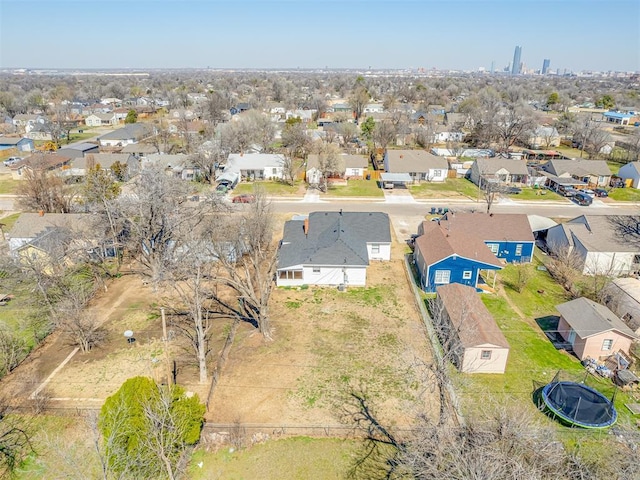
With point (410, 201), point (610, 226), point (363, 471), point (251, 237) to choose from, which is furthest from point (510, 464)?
point (410, 201)

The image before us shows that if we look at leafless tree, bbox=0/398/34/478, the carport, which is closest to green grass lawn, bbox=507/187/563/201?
the carport

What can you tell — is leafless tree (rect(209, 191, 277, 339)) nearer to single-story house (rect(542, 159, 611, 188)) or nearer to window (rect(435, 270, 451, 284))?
window (rect(435, 270, 451, 284))

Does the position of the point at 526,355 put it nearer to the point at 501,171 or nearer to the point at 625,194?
the point at 501,171

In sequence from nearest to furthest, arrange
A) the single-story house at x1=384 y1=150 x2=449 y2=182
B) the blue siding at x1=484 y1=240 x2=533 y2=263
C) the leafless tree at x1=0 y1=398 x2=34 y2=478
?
1. the leafless tree at x1=0 y1=398 x2=34 y2=478
2. the blue siding at x1=484 y1=240 x2=533 y2=263
3. the single-story house at x1=384 y1=150 x2=449 y2=182

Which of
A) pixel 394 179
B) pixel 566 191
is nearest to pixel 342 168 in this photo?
pixel 394 179

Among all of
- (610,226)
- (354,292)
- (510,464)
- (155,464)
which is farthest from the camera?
(610,226)

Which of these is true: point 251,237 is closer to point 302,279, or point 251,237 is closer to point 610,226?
point 302,279
